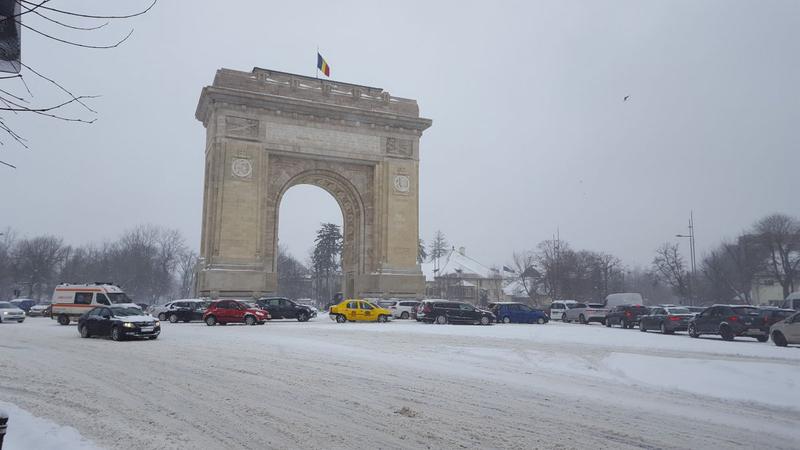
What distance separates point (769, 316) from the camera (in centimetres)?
2039

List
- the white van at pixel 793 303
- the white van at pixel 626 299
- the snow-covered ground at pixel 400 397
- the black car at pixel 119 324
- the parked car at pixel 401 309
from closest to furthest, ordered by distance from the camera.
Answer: the snow-covered ground at pixel 400 397, the black car at pixel 119 324, the white van at pixel 793 303, the parked car at pixel 401 309, the white van at pixel 626 299

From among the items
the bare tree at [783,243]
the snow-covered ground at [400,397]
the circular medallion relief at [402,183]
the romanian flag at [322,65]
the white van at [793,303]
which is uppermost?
the romanian flag at [322,65]

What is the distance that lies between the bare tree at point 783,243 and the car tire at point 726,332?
37540 mm

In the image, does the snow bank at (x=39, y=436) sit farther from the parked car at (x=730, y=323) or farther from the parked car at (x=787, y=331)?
the parked car at (x=730, y=323)

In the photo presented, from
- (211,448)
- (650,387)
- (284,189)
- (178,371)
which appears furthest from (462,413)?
(284,189)

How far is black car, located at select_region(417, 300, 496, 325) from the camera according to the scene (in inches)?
1121

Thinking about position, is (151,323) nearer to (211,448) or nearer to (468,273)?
(211,448)

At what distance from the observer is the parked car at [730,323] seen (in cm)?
2009

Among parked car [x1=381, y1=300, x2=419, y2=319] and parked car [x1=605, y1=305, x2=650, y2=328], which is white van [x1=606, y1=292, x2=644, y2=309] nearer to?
parked car [x1=605, y1=305, x2=650, y2=328]

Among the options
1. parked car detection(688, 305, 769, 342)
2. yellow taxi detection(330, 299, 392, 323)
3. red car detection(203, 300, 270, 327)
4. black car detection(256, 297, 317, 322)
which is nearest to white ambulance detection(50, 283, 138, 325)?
red car detection(203, 300, 270, 327)

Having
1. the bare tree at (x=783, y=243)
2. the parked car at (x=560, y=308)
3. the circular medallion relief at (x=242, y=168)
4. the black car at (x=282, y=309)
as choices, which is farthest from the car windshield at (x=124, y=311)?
the bare tree at (x=783, y=243)

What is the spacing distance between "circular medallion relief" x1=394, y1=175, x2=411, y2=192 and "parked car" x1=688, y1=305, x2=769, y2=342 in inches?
858

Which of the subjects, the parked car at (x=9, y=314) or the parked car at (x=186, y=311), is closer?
the parked car at (x=9, y=314)

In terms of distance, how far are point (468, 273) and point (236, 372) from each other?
7565 centimetres
